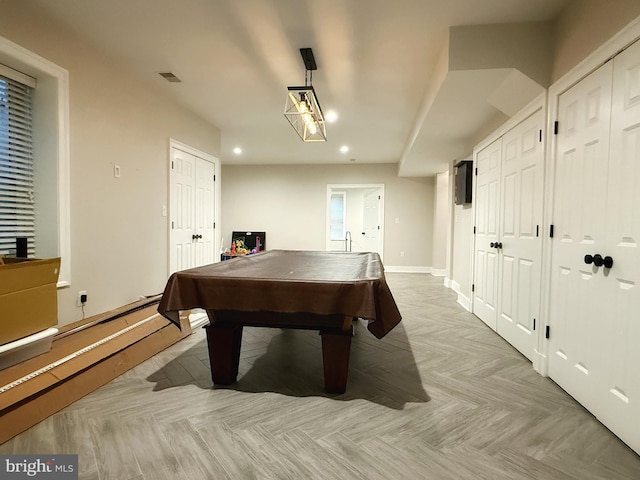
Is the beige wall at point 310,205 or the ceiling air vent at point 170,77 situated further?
the beige wall at point 310,205

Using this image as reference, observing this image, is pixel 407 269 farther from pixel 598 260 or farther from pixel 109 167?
pixel 109 167

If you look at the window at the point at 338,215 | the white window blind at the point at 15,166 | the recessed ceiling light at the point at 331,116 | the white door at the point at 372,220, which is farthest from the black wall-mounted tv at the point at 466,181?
the window at the point at 338,215

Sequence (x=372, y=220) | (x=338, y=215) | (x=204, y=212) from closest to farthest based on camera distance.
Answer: (x=204, y=212) < (x=372, y=220) < (x=338, y=215)

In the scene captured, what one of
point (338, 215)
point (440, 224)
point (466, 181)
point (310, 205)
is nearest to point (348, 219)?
point (338, 215)

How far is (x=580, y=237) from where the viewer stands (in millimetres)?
1854

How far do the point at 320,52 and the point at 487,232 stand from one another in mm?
2549

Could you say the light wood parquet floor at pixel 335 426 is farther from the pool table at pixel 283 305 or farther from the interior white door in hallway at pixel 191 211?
the interior white door in hallway at pixel 191 211

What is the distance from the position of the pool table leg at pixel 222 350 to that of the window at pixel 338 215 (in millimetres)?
7808

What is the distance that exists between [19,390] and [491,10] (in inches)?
143

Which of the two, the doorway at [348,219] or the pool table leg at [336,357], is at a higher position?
the doorway at [348,219]

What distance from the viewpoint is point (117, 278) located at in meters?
3.03

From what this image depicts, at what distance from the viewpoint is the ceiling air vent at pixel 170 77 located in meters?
3.16

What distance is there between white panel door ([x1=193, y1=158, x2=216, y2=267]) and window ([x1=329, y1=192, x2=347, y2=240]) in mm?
5332

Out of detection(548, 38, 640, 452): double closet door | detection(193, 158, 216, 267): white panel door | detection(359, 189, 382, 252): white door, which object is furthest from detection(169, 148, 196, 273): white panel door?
detection(359, 189, 382, 252): white door
